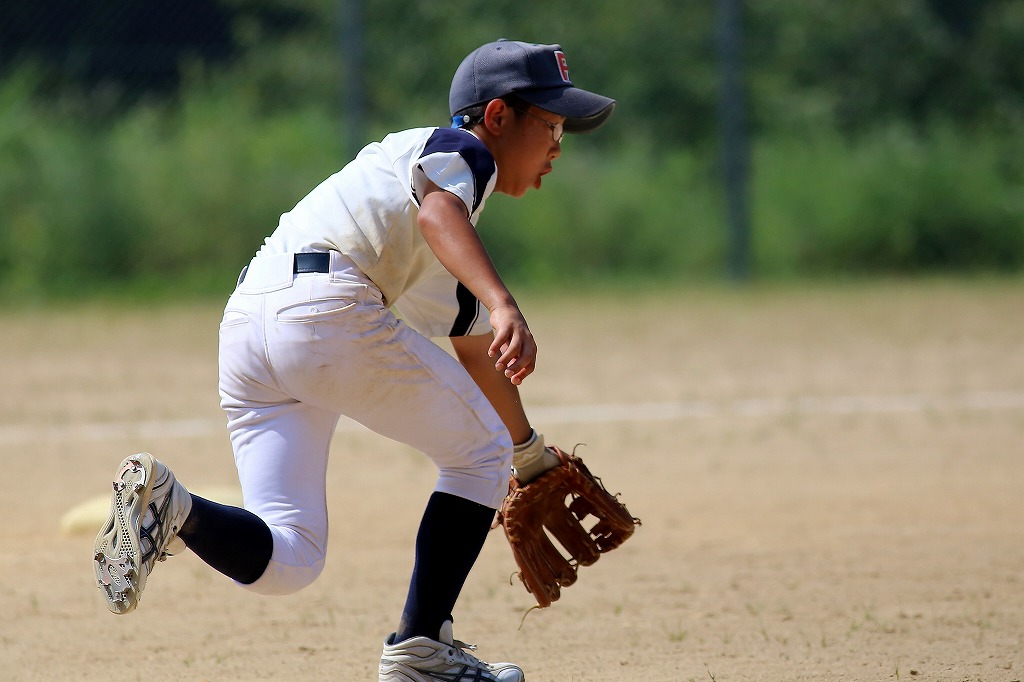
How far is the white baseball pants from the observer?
3104 millimetres

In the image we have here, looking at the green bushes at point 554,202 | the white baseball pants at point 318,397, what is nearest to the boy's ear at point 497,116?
the white baseball pants at point 318,397

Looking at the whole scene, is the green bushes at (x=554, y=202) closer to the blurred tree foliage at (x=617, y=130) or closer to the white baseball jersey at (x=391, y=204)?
the blurred tree foliage at (x=617, y=130)

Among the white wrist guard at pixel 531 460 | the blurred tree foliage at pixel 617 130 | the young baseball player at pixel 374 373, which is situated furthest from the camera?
the blurred tree foliage at pixel 617 130

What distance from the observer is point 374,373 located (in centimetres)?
312

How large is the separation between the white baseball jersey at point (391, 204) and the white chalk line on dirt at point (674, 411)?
4.52 metres

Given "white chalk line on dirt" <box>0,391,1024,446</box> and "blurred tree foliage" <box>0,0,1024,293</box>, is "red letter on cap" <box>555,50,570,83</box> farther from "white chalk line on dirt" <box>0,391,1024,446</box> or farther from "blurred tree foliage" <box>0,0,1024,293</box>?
"blurred tree foliage" <box>0,0,1024,293</box>

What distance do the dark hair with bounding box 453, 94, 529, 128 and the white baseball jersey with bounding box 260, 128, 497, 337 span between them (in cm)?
13

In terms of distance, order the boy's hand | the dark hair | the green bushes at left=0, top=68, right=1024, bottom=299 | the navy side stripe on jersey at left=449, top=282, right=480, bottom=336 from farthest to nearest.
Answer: the green bushes at left=0, top=68, right=1024, bottom=299 → the navy side stripe on jersey at left=449, top=282, right=480, bottom=336 → the dark hair → the boy's hand

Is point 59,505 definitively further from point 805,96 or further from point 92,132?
point 805,96

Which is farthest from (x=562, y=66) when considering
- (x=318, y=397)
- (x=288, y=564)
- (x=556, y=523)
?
(x=288, y=564)

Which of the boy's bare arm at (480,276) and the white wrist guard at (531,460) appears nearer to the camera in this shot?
the boy's bare arm at (480,276)

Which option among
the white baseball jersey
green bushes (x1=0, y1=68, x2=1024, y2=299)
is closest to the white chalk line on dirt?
the white baseball jersey

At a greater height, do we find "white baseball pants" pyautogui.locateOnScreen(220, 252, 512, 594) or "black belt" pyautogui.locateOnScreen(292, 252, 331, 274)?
"black belt" pyautogui.locateOnScreen(292, 252, 331, 274)

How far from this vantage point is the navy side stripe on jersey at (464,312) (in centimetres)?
338
